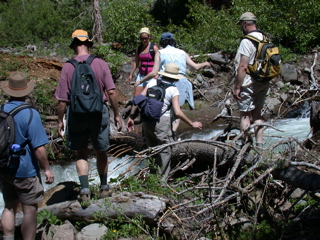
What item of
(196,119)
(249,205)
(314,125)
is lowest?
(196,119)

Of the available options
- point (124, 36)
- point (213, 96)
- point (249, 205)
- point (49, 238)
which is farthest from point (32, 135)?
point (124, 36)

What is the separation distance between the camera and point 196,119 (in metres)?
10.6

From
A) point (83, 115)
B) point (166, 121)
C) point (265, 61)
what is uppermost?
point (265, 61)

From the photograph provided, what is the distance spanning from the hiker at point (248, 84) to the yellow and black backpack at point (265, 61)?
59 mm

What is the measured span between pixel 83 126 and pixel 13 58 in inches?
372

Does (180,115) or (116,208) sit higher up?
(180,115)

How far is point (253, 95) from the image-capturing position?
547cm

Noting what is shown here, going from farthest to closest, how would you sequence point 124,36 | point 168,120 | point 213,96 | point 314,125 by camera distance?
point 124,36 → point 213,96 → point 314,125 → point 168,120

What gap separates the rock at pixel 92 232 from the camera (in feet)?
14.8

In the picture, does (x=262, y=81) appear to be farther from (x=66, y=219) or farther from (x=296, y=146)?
(x=66, y=219)

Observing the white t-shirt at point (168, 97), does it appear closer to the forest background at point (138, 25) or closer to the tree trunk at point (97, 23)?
the forest background at point (138, 25)

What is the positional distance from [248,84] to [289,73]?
8313mm

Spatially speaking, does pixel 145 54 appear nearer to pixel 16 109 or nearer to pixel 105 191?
pixel 105 191

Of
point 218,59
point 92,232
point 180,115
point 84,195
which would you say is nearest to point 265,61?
point 180,115
